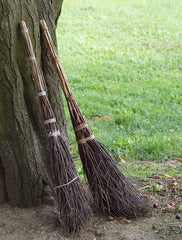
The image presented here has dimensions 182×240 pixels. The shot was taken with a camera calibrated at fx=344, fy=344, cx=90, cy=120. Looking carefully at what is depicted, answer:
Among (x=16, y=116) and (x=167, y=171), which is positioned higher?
(x=16, y=116)

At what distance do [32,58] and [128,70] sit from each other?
434 cm

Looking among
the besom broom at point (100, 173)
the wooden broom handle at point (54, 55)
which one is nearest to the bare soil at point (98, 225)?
the besom broom at point (100, 173)

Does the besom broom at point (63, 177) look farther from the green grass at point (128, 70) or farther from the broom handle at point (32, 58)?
the green grass at point (128, 70)

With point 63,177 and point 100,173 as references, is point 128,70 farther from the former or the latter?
point 63,177

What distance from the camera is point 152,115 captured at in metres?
4.82

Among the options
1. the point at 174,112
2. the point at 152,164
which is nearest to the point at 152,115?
the point at 174,112

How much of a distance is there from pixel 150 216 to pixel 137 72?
14.1ft

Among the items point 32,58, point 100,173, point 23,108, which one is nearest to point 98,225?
point 100,173

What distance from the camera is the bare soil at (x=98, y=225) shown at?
2486mm

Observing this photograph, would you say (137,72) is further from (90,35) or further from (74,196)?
(74,196)

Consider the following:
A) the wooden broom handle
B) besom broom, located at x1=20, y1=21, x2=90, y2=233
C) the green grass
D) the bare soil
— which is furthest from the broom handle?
the green grass

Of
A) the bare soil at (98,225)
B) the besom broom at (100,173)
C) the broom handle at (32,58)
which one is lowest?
the bare soil at (98,225)

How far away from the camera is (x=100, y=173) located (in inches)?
106

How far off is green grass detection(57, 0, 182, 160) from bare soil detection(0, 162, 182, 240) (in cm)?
112
